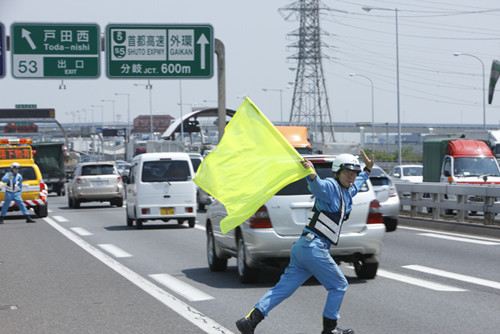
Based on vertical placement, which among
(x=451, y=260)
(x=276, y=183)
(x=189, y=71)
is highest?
(x=189, y=71)

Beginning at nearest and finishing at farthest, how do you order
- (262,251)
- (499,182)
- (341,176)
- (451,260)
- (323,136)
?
(341,176) → (262,251) → (451,260) → (499,182) → (323,136)

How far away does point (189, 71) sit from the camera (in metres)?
31.2

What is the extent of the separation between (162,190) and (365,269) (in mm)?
12695


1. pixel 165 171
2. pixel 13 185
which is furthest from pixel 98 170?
pixel 165 171

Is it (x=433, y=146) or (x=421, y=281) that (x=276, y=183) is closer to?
(x=421, y=281)

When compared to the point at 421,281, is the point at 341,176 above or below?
above

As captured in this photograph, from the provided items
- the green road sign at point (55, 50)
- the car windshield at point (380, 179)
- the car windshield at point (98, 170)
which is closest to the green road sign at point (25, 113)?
the car windshield at point (98, 170)

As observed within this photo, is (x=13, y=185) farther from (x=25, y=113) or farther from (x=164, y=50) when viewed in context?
(x=25, y=113)

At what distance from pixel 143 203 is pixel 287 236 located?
12678 mm

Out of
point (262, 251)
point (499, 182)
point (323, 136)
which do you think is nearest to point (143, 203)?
point (499, 182)

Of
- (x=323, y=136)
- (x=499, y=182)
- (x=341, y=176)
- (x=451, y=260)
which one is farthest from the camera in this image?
(x=323, y=136)

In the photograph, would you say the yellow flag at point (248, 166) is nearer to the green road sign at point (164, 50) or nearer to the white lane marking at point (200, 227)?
the white lane marking at point (200, 227)

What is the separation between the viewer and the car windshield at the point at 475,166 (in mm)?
29578

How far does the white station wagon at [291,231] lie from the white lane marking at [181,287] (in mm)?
806
